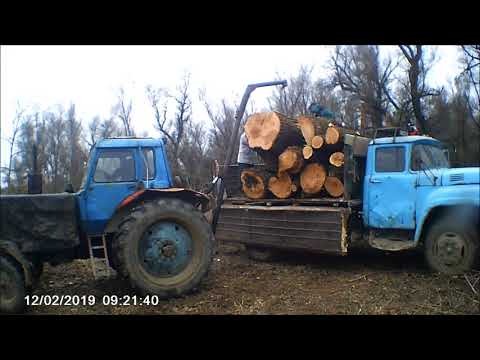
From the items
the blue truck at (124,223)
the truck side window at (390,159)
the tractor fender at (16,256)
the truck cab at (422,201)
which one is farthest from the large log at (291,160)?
the tractor fender at (16,256)

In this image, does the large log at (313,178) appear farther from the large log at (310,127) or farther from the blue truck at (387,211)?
the large log at (310,127)

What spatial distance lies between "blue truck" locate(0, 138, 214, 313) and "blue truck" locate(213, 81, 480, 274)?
6.82ft

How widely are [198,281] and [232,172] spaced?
3.46 metres


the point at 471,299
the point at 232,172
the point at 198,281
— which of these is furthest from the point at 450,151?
the point at 198,281

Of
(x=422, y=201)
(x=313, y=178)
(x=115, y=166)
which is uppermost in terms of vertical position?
(x=115, y=166)

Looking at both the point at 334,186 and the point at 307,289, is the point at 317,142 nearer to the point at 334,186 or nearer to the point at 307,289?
the point at 334,186

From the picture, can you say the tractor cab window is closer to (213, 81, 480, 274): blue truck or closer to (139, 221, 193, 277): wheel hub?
(139, 221, 193, 277): wheel hub

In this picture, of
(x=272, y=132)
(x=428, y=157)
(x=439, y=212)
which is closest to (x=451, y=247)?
(x=439, y=212)

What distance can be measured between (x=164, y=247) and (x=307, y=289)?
7.06 feet

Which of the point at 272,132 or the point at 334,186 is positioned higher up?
the point at 272,132

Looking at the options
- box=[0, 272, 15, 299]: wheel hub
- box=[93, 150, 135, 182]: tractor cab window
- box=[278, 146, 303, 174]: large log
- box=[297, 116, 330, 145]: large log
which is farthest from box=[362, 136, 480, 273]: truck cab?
box=[0, 272, 15, 299]: wheel hub

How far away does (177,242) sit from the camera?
5613 mm

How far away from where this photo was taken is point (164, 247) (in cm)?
554

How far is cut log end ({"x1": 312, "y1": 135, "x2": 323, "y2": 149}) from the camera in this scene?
7379mm
